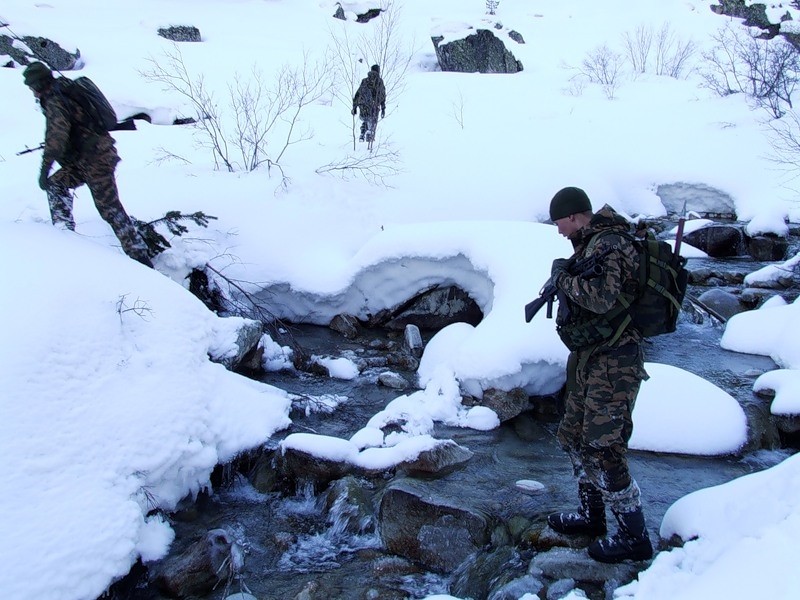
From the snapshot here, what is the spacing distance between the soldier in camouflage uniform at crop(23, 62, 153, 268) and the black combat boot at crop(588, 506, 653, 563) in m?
5.33

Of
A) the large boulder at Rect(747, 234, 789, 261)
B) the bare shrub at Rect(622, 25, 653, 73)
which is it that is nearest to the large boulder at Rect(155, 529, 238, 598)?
the large boulder at Rect(747, 234, 789, 261)

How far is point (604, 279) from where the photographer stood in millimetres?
2459

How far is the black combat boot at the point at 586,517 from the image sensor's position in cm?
296

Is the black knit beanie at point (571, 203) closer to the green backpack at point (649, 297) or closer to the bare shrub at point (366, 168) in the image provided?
the green backpack at point (649, 297)

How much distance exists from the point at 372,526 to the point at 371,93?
9.46m

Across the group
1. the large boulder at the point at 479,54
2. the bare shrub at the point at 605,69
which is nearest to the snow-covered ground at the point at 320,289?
the bare shrub at the point at 605,69

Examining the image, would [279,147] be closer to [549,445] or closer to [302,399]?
[302,399]

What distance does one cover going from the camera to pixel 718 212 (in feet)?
39.7

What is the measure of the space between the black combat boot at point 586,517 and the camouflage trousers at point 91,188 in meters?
5.10

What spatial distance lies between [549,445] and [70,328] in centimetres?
388

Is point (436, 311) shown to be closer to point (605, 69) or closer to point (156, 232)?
point (156, 232)

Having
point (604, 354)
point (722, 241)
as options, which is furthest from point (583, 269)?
point (722, 241)

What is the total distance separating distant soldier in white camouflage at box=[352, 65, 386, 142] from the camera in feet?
36.1

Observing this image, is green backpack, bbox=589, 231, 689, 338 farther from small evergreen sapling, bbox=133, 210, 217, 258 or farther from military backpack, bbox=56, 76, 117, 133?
small evergreen sapling, bbox=133, 210, 217, 258
